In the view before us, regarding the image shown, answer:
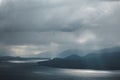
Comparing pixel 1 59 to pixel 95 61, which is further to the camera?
pixel 95 61

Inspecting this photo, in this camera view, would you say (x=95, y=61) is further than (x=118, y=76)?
No

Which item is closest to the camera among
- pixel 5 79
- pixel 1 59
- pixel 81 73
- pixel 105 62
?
pixel 1 59

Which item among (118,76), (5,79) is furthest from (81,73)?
(5,79)

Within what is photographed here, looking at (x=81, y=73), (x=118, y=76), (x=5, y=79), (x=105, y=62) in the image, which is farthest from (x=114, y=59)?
(x=81, y=73)

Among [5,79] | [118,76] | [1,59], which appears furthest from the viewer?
[118,76]

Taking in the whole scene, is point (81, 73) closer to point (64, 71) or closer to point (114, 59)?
point (64, 71)

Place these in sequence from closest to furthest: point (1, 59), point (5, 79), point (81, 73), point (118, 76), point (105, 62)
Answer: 1. point (1, 59)
2. point (5, 79)
3. point (105, 62)
4. point (118, 76)
5. point (81, 73)

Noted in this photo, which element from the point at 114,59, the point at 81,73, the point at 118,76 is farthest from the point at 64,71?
the point at 114,59

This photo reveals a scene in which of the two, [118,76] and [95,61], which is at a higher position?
[95,61]

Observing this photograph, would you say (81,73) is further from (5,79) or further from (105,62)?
(5,79)
